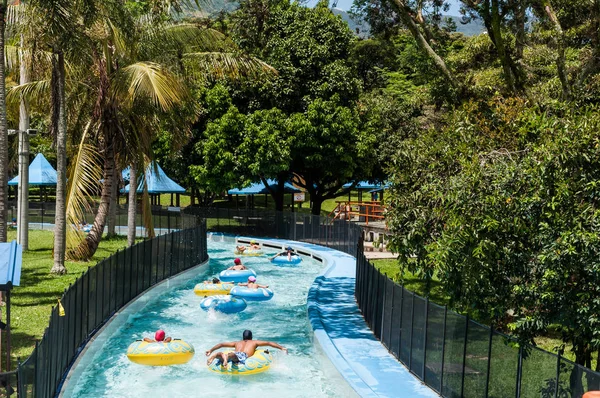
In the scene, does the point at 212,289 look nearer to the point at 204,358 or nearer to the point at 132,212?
the point at 204,358

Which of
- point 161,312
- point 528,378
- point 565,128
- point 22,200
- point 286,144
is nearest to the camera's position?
point 528,378

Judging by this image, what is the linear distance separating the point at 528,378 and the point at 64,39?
16.0 m

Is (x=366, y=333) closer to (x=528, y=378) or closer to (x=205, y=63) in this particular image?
(x=528, y=378)

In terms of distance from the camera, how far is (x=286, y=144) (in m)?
42.0

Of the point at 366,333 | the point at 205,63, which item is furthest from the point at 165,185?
the point at 366,333

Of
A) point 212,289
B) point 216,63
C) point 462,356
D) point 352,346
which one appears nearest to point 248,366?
point 352,346

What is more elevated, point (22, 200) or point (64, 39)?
point (64, 39)

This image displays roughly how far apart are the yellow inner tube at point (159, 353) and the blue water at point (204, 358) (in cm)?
15

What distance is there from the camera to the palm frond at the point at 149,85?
2364cm

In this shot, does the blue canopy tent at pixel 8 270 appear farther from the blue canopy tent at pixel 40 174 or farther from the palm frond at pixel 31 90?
the blue canopy tent at pixel 40 174

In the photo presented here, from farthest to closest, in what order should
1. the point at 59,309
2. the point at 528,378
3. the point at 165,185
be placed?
the point at 165,185 → the point at 59,309 → the point at 528,378

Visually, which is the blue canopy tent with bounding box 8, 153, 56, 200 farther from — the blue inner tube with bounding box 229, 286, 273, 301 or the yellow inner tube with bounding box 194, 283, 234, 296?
the blue inner tube with bounding box 229, 286, 273, 301

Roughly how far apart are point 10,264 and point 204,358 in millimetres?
7314

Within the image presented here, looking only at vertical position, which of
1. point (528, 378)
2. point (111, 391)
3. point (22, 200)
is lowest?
point (111, 391)
